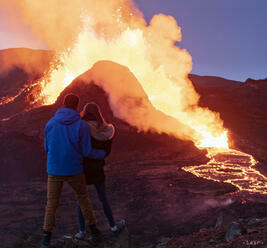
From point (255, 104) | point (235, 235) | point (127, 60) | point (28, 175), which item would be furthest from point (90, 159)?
point (255, 104)

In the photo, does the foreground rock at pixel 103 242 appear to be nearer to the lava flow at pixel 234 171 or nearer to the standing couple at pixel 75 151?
the standing couple at pixel 75 151

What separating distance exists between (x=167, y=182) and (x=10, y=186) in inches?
218

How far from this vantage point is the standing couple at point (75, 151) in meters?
3.45

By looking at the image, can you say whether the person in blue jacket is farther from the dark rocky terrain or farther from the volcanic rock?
the volcanic rock

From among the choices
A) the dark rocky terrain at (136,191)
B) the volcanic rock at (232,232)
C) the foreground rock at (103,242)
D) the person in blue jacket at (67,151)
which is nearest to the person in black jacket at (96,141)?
the person in blue jacket at (67,151)

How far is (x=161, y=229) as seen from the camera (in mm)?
6688

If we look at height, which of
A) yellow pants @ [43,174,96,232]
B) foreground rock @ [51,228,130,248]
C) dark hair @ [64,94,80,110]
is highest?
dark hair @ [64,94,80,110]

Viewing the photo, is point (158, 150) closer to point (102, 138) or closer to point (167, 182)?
point (167, 182)

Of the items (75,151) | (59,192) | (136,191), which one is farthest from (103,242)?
(136,191)

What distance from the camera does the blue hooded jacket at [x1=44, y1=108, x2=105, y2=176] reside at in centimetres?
344

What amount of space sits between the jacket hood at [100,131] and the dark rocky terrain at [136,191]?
228 cm

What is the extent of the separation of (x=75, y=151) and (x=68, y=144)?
12 centimetres

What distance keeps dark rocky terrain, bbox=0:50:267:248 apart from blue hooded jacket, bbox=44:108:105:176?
94.2 inches

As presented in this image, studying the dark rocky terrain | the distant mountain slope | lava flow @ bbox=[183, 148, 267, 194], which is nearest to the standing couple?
the dark rocky terrain
